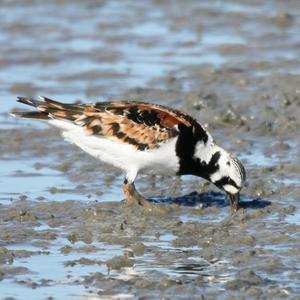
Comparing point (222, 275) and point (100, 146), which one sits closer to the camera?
point (222, 275)

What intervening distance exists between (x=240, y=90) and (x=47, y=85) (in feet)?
8.37

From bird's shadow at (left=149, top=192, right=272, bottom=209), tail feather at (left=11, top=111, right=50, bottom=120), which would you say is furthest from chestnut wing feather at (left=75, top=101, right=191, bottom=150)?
bird's shadow at (left=149, top=192, right=272, bottom=209)

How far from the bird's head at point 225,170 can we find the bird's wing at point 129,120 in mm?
360

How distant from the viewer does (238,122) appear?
13281 mm

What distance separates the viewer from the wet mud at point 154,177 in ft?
28.0

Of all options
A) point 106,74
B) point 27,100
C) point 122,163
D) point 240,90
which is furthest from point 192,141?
point 106,74

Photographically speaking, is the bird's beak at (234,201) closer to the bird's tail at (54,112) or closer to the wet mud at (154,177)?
the wet mud at (154,177)

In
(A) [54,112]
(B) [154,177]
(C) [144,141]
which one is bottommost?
(B) [154,177]

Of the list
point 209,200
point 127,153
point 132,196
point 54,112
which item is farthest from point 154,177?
point 54,112

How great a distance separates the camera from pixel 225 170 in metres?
10.6

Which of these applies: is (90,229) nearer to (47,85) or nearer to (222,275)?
(222,275)

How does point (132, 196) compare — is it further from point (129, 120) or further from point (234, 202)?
point (234, 202)

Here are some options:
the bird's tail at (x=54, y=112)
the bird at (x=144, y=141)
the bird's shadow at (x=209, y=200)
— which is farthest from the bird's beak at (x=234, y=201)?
the bird's tail at (x=54, y=112)

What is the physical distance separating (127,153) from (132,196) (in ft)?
1.37
